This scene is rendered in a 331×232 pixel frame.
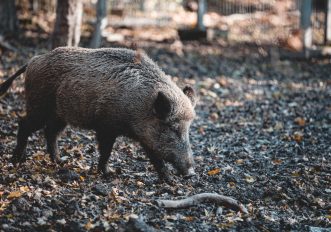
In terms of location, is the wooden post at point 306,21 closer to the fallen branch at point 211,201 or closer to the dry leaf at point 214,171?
the dry leaf at point 214,171

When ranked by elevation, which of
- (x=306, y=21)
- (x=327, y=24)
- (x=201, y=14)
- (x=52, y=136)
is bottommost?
(x=52, y=136)

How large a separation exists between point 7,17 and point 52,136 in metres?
8.09

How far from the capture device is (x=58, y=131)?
21.1 feet

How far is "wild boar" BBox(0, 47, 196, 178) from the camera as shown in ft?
18.1

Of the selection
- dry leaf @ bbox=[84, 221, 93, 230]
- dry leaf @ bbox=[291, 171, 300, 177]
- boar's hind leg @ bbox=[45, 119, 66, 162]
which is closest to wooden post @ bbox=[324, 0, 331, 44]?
dry leaf @ bbox=[291, 171, 300, 177]

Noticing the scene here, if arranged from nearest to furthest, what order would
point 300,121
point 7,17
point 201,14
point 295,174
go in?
point 295,174 → point 300,121 → point 7,17 → point 201,14

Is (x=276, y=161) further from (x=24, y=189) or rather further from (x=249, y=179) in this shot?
(x=24, y=189)

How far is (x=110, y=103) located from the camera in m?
5.62

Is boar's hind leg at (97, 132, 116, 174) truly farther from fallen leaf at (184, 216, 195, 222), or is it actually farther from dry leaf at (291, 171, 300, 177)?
dry leaf at (291, 171, 300, 177)

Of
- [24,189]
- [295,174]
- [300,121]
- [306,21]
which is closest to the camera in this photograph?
[24,189]

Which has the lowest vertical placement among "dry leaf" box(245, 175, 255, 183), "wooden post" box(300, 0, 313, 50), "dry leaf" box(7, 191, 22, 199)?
"dry leaf" box(245, 175, 255, 183)

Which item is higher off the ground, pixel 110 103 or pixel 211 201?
pixel 110 103

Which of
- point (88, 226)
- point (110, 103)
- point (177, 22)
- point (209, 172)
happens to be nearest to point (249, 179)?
point (209, 172)

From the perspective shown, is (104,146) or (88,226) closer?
(88,226)
